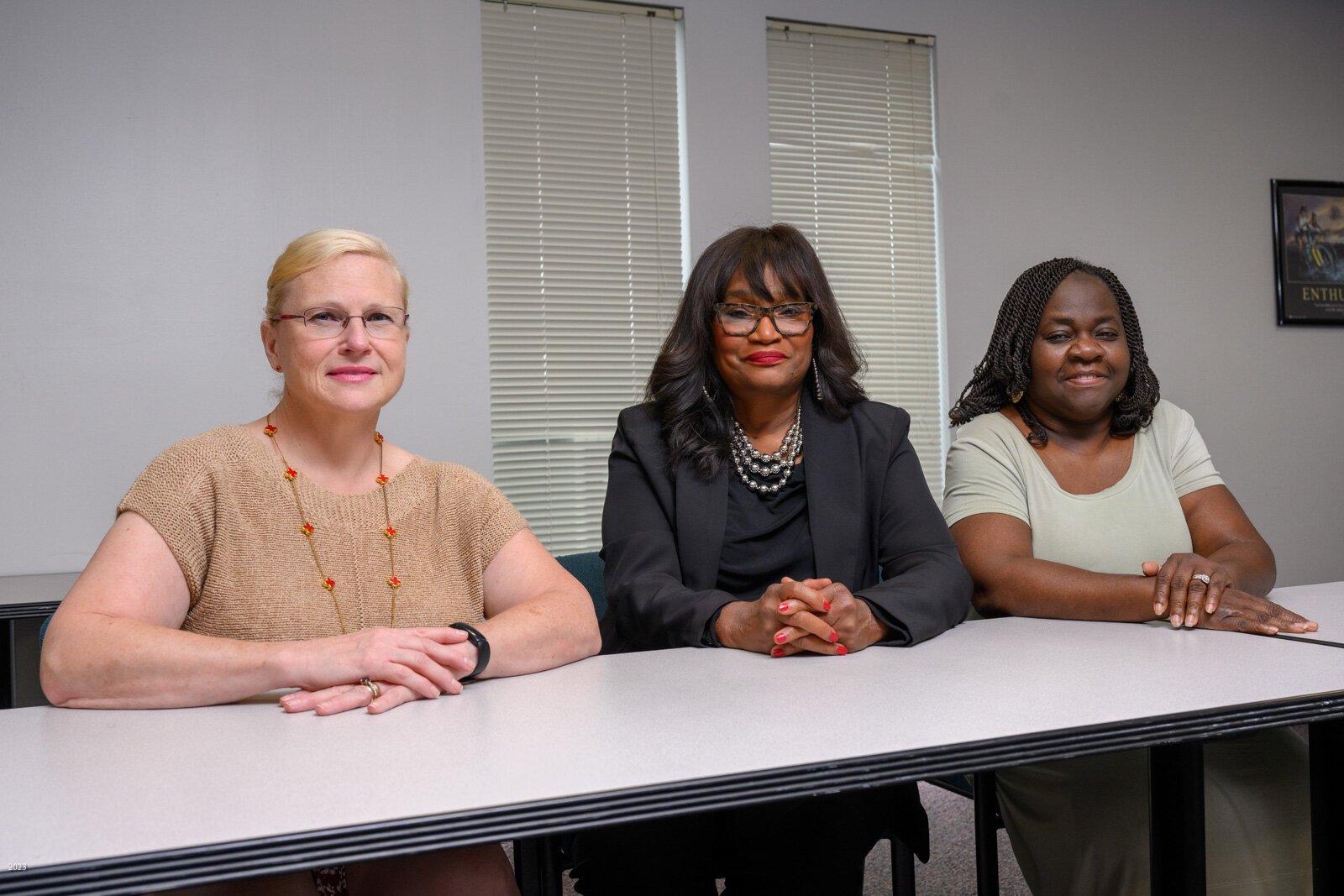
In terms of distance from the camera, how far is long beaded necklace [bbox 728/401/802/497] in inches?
77.5

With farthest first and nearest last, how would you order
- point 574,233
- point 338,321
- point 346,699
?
point 574,233, point 338,321, point 346,699

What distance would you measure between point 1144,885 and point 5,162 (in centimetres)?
356

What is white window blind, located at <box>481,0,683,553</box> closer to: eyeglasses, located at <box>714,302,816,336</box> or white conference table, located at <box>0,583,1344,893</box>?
eyeglasses, located at <box>714,302,816,336</box>

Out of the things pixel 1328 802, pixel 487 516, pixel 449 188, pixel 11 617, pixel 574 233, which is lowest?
pixel 1328 802

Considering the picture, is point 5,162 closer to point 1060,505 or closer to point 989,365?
point 989,365

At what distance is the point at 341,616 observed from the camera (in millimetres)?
1568

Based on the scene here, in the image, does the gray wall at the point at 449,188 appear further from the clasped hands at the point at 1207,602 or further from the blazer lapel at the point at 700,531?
the clasped hands at the point at 1207,602

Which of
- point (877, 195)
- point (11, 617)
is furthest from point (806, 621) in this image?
point (877, 195)

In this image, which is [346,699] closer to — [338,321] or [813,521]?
[338,321]

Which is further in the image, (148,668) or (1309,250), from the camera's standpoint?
(1309,250)

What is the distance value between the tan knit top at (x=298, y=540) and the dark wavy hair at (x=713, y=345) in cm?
43

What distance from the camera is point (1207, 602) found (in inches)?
66.0

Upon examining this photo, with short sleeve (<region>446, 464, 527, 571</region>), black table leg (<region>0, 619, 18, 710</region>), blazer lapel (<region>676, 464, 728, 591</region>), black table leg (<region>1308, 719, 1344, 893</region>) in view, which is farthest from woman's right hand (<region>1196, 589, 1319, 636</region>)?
black table leg (<region>0, 619, 18, 710</region>)

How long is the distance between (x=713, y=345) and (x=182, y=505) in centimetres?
98
